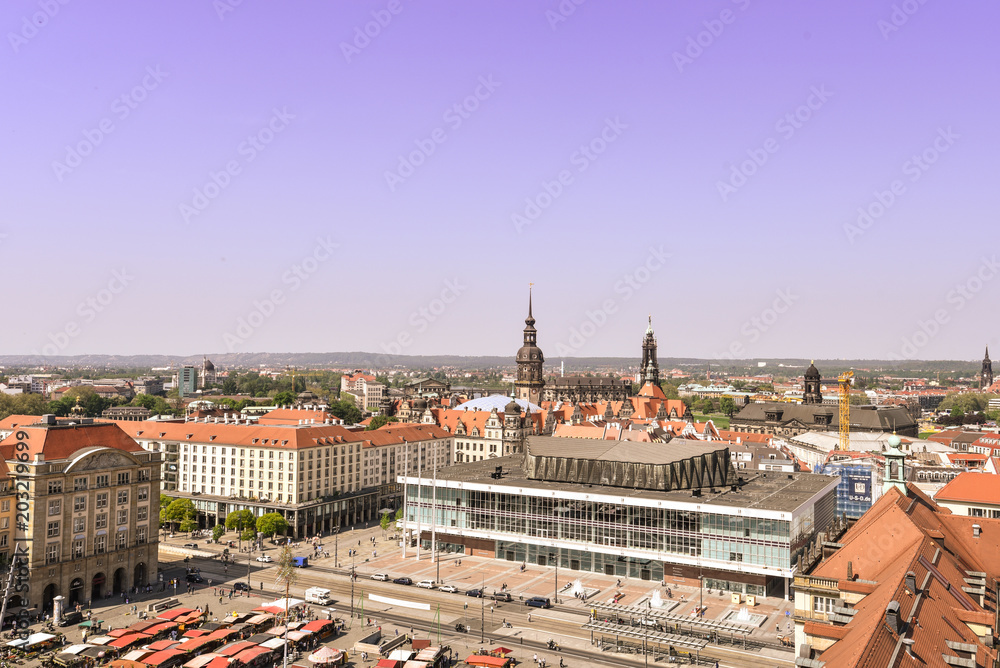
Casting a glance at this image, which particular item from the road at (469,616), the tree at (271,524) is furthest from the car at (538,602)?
the tree at (271,524)

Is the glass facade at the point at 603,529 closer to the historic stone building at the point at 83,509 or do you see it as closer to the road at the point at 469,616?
the road at the point at 469,616

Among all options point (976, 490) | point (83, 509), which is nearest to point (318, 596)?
point (83, 509)

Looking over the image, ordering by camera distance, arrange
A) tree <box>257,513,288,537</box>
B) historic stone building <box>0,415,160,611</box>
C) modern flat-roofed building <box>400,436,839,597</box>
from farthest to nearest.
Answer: tree <box>257,513,288,537</box> → modern flat-roofed building <box>400,436,839,597</box> → historic stone building <box>0,415,160,611</box>

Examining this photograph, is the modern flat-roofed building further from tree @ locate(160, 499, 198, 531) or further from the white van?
tree @ locate(160, 499, 198, 531)

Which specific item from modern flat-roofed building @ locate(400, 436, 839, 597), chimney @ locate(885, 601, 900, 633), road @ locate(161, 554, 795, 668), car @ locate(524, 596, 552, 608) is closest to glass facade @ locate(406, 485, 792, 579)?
modern flat-roofed building @ locate(400, 436, 839, 597)

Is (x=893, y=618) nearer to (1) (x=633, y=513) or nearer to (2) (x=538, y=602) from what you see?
(2) (x=538, y=602)

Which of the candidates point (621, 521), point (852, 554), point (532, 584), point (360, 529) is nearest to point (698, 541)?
point (621, 521)
